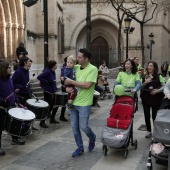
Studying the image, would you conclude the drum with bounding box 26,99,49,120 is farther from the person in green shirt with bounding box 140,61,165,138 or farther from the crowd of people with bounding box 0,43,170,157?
the person in green shirt with bounding box 140,61,165,138

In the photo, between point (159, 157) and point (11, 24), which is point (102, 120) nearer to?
point (159, 157)

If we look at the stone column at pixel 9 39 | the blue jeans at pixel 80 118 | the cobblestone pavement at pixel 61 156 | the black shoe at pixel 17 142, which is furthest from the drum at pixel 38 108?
the stone column at pixel 9 39

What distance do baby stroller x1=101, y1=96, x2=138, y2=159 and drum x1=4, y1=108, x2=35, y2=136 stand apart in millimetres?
1509

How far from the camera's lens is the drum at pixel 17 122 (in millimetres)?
6023

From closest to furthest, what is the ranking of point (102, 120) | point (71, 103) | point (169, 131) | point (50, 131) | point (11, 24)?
point (169, 131), point (71, 103), point (50, 131), point (102, 120), point (11, 24)

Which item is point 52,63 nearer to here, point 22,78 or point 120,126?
point 22,78

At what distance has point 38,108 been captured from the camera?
7508mm

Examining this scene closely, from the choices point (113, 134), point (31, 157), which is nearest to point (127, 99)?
point (113, 134)

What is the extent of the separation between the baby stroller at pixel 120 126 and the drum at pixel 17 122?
4.95 ft

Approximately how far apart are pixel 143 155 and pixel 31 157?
2183 millimetres

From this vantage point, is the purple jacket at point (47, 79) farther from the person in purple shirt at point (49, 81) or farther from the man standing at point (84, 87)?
the man standing at point (84, 87)

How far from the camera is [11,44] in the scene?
17.8 metres

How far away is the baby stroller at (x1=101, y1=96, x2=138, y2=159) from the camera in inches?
229

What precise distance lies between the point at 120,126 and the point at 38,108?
2.35 m
